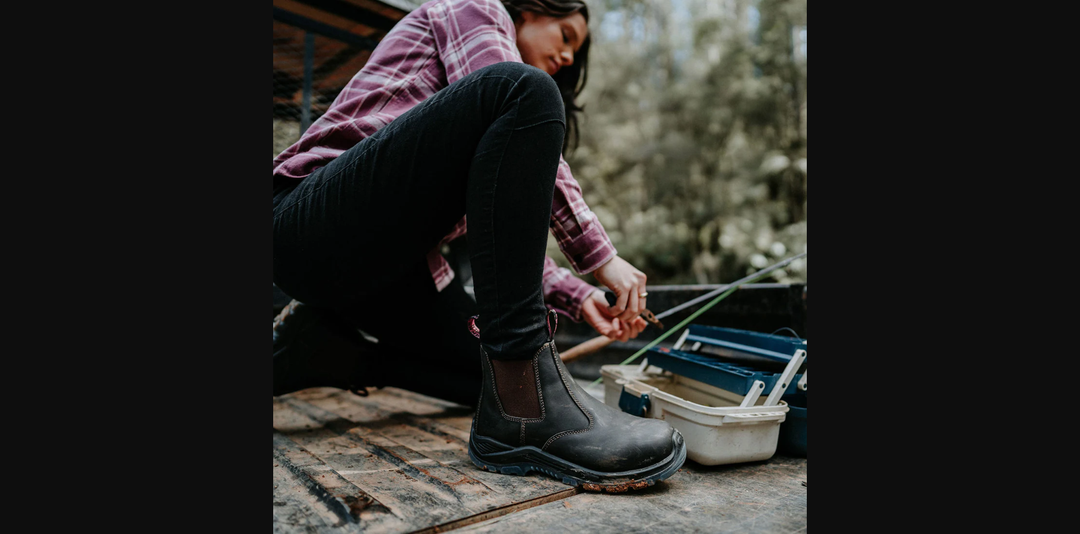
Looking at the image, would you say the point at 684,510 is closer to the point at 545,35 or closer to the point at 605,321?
the point at 605,321

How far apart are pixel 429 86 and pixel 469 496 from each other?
2.51 feet

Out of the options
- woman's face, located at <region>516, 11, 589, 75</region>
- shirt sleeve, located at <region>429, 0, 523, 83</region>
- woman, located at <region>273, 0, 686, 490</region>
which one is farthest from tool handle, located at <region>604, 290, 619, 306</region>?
woman's face, located at <region>516, 11, 589, 75</region>

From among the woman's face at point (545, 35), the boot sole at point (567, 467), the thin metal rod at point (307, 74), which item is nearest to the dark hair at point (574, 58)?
the woman's face at point (545, 35)

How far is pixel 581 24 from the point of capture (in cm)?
135

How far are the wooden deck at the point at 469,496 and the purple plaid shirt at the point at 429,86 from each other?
1.32ft

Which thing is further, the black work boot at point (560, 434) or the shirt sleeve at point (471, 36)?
the shirt sleeve at point (471, 36)

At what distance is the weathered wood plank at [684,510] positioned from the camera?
738 millimetres

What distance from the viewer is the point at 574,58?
151cm

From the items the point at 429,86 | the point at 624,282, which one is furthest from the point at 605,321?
the point at 429,86

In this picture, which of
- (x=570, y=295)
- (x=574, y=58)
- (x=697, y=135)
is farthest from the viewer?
(x=697, y=135)

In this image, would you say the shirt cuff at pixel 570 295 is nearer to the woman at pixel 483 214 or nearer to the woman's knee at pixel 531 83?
the woman at pixel 483 214

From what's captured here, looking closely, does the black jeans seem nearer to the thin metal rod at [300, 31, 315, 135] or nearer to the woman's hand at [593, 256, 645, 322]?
the woman's hand at [593, 256, 645, 322]

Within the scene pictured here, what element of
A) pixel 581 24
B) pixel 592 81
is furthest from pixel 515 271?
pixel 592 81

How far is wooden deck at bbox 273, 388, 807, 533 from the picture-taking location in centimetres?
74
